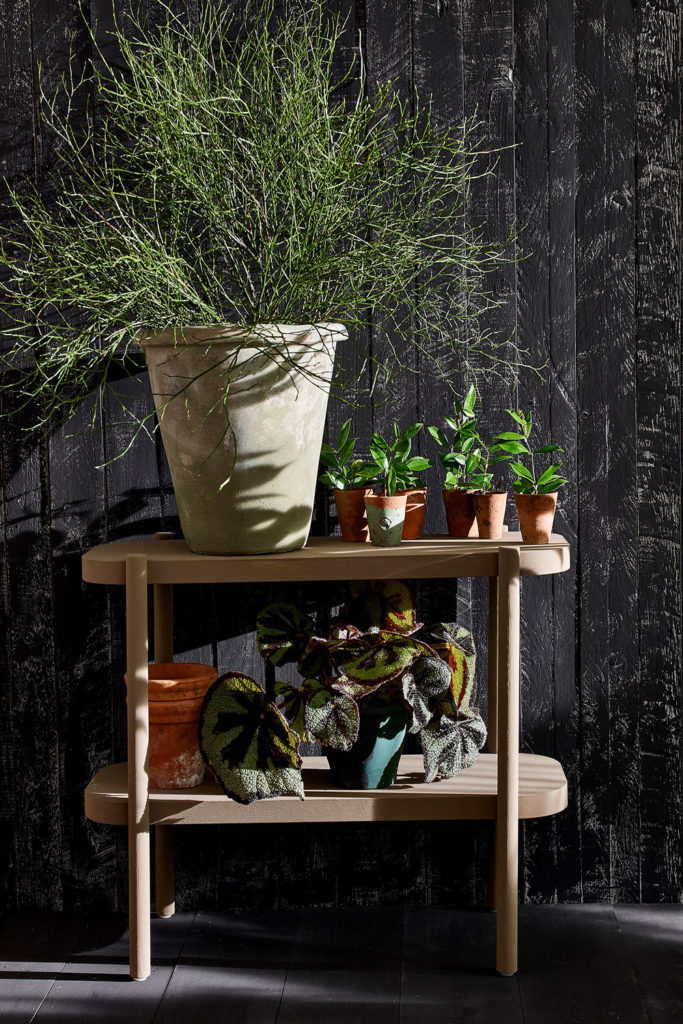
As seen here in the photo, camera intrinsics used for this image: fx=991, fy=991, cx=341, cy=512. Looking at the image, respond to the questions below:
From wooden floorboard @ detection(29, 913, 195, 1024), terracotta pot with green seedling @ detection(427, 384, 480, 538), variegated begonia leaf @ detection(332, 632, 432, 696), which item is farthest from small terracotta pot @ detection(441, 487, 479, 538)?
wooden floorboard @ detection(29, 913, 195, 1024)

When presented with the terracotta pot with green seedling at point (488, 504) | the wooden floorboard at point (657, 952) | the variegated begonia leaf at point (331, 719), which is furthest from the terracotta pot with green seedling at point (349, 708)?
the wooden floorboard at point (657, 952)

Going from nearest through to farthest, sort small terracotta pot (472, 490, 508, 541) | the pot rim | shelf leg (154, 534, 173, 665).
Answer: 1. the pot rim
2. small terracotta pot (472, 490, 508, 541)
3. shelf leg (154, 534, 173, 665)

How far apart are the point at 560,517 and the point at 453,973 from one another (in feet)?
2.96

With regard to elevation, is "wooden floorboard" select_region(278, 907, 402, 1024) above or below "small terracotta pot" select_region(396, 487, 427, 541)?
below

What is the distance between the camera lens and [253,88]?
1.82 m

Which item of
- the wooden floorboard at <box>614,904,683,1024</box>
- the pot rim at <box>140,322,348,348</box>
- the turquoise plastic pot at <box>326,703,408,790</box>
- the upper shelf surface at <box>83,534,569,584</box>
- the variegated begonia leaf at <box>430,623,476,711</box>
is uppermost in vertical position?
the pot rim at <box>140,322,348,348</box>

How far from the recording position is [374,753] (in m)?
1.79

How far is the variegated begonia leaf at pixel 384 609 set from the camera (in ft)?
6.01

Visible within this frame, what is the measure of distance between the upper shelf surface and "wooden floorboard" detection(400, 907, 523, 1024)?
2.39 feet

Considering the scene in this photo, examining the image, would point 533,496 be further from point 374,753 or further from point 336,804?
point 336,804

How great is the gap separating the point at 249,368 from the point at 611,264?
84cm

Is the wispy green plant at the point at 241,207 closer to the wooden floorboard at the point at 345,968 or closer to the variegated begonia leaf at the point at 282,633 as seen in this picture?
the variegated begonia leaf at the point at 282,633

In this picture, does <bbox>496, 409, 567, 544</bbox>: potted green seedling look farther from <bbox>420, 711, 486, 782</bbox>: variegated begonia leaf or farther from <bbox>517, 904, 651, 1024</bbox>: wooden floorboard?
<bbox>517, 904, 651, 1024</bbox>: wooden floorboard

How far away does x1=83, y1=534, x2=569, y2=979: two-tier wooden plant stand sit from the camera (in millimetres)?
1715
